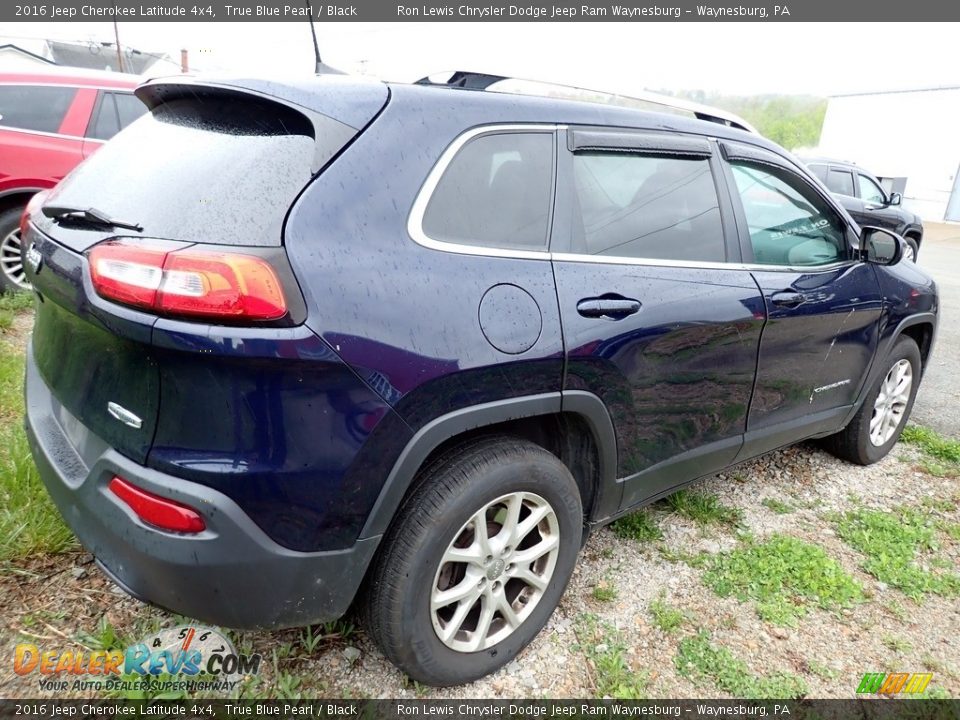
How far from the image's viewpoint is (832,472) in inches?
145

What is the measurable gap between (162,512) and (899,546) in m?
3.13

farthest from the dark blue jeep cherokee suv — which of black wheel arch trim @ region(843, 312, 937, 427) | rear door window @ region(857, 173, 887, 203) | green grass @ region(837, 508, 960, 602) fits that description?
rear door window @ region(857, 173, 887, 203)

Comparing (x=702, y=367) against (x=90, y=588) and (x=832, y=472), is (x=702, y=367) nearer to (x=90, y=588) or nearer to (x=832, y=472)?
(x=832, y=472)

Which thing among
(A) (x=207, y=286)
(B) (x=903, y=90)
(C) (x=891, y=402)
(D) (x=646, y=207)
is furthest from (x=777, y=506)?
(B) (x=903, y=90)

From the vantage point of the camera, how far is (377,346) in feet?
5.20

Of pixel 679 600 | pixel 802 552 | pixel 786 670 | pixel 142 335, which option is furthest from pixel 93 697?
pixel 802 552

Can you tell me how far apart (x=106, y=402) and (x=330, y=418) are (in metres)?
0.63

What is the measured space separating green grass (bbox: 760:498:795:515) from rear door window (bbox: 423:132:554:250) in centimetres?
210

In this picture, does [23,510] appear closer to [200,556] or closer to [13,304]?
[200,556]

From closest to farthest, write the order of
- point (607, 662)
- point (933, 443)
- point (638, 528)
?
point (607, 662) < point (638, 528) < point (933, 443)

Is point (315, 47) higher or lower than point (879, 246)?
higher

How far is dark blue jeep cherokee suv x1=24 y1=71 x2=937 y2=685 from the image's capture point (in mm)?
1507

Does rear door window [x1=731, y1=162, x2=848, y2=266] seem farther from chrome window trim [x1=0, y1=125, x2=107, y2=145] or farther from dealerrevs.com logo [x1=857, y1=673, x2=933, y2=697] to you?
chrome window trim [x1=0, y1=125, x2=107, y2=145]

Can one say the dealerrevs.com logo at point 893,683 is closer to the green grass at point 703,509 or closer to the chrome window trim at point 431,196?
the green grass at point 703,509
